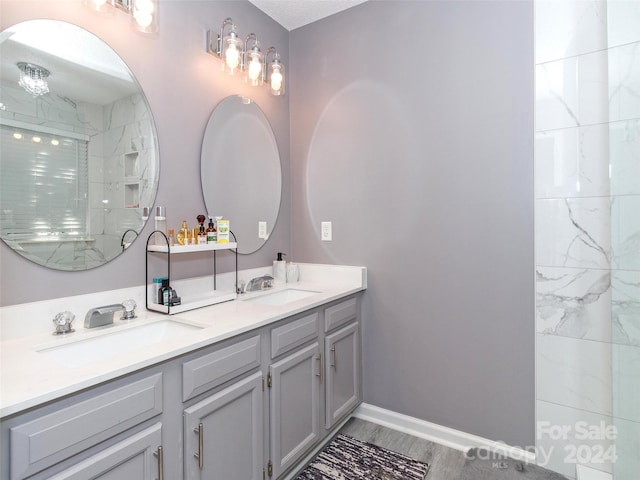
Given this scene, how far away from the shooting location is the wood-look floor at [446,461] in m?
1.65

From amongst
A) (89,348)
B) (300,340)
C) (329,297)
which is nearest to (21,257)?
(89,348)

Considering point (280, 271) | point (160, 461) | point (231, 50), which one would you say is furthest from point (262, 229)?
point (160, 461)

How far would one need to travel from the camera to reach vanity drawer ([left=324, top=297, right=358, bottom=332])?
184 cm

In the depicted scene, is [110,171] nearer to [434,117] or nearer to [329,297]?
[329,297]

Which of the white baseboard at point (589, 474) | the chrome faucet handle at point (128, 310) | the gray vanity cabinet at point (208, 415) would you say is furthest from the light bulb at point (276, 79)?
the white baseboard at point (589, 474)

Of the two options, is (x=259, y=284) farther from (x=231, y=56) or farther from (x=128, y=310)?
(x=231, y=56)

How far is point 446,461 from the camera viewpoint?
69.9 inches

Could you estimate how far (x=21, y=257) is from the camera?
1195 millimetres

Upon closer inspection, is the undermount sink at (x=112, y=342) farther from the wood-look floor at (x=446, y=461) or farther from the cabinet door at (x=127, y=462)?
the wood-look floor at (x=446, y=461)

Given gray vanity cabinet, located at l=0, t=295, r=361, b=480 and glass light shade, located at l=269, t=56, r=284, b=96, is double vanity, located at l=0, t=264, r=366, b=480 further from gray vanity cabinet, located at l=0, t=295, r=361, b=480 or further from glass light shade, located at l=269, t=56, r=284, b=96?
glass light shade, located at l=269, t=56, r=284, b=96

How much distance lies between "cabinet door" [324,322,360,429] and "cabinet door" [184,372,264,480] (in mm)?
539

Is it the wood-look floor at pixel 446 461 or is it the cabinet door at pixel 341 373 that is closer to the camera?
the wood-look floor at pixel 446 461

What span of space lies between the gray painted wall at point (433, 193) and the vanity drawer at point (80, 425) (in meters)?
1.45

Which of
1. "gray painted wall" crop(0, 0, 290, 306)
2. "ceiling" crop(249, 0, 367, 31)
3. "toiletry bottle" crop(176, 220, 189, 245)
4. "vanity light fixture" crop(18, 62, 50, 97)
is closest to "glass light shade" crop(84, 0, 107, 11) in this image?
"gray painted wall" crop(0, 0, 290, 306)
